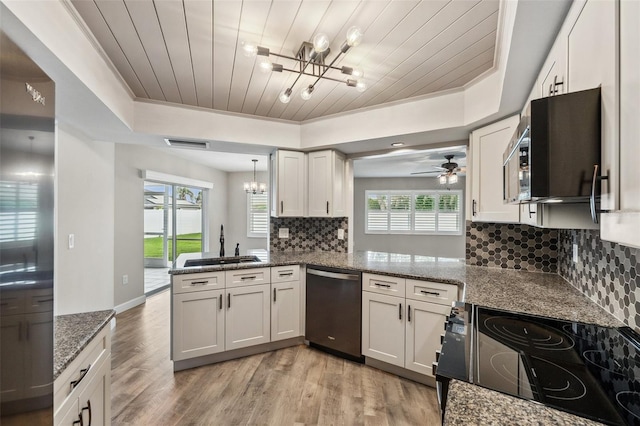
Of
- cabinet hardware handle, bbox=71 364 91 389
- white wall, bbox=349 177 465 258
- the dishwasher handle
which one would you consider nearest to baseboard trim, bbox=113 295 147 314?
the dishwasher handle

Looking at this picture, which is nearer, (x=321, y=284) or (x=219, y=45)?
(x=219, y=45)

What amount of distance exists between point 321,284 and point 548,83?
2.34m

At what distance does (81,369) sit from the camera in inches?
45.5

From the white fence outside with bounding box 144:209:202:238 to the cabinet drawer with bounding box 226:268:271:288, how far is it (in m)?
3.30

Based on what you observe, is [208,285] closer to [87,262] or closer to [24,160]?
[87,262]

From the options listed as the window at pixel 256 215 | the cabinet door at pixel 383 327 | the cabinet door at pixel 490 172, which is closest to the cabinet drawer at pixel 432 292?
the cabinet door at pixel 383 327

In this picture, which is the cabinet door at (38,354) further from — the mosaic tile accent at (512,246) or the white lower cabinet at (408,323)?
the mosaic tile accent at (512,246)

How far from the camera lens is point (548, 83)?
1.37 m

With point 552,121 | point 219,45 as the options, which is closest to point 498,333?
point 552,121

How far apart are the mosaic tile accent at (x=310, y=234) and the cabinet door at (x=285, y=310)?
0.73m

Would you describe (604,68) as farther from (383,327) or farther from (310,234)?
(310,234)

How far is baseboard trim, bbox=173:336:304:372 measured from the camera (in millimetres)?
2628

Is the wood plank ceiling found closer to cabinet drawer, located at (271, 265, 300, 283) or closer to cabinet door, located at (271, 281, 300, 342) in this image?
cabinet drawer, located at (271, 265, 300, 283)

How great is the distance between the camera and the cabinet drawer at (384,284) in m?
2.47
